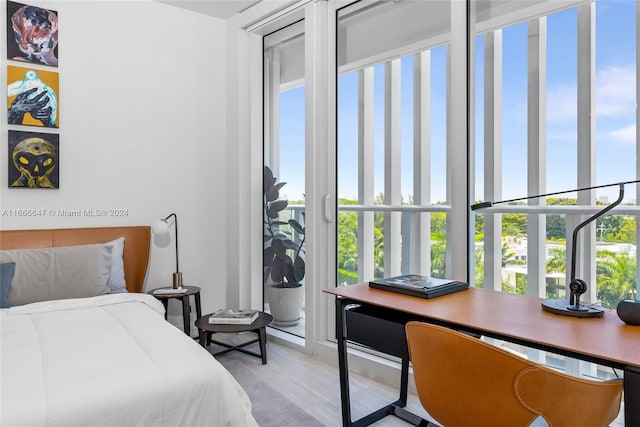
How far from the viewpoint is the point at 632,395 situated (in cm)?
107

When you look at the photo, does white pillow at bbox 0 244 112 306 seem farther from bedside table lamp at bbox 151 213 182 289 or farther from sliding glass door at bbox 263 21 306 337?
sliding glass door at bbox 263 21 306 337

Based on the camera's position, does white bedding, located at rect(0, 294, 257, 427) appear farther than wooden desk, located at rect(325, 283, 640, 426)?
Yes

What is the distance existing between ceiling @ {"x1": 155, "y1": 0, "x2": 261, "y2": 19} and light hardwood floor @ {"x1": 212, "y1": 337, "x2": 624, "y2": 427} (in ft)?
→ 8.99

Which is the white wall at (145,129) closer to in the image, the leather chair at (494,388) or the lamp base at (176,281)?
the lamp base at (176,281)

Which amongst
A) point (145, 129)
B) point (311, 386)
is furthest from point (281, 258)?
point (145, 129)

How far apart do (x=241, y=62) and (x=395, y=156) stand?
1.69 metres

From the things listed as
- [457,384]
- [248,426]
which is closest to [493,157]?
[457,384]

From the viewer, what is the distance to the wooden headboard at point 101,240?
288 cm

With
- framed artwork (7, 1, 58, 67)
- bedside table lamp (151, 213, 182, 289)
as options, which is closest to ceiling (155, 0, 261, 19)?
framed artwork (7, 1, 58, 67)

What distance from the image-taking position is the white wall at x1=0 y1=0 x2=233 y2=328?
3133mm

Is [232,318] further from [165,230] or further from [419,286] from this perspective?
[419,286]

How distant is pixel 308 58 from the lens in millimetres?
3152

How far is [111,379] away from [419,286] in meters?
1.24

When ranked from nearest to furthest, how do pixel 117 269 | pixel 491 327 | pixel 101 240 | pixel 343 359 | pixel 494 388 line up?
1. pixel 494 388
2. pixel 491 327
3. pixel 343 359
4. pixel 117 269
5. pixel 101 240
